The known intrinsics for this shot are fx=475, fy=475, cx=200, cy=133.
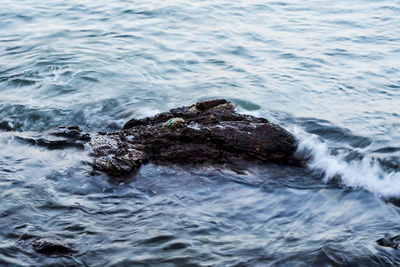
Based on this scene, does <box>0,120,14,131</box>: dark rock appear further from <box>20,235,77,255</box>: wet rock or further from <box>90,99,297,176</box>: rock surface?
<box>20,235,77,255</box>: wet rock

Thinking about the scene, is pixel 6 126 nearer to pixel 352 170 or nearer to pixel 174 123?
pixel 174 123

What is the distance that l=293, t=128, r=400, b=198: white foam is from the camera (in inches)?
215

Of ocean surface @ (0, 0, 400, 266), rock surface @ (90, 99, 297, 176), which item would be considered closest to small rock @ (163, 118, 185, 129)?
rock surface @ (90, 99, 297, 176)

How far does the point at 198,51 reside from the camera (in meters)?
11.4

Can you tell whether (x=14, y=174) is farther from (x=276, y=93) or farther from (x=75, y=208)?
(x=276, y=93)

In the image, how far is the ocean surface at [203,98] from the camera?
13.9 ft

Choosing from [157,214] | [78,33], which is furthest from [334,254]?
[78,33]

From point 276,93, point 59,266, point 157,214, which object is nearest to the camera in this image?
point 59,266

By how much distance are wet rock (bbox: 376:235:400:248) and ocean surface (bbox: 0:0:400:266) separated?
0.06 metres

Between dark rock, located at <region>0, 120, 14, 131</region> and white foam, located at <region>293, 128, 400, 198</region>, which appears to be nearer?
white foam, located at <region>293, 128, 400, 198</region>

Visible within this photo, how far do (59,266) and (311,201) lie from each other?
8.73 feet

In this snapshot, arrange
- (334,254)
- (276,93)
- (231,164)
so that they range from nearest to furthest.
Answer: (334,254) → (231,164) → (276,93)

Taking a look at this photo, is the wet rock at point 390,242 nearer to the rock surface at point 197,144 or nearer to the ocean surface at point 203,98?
the ocean surface at point 203,98

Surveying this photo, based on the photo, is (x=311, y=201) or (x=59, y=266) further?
(x=311, y=201)
